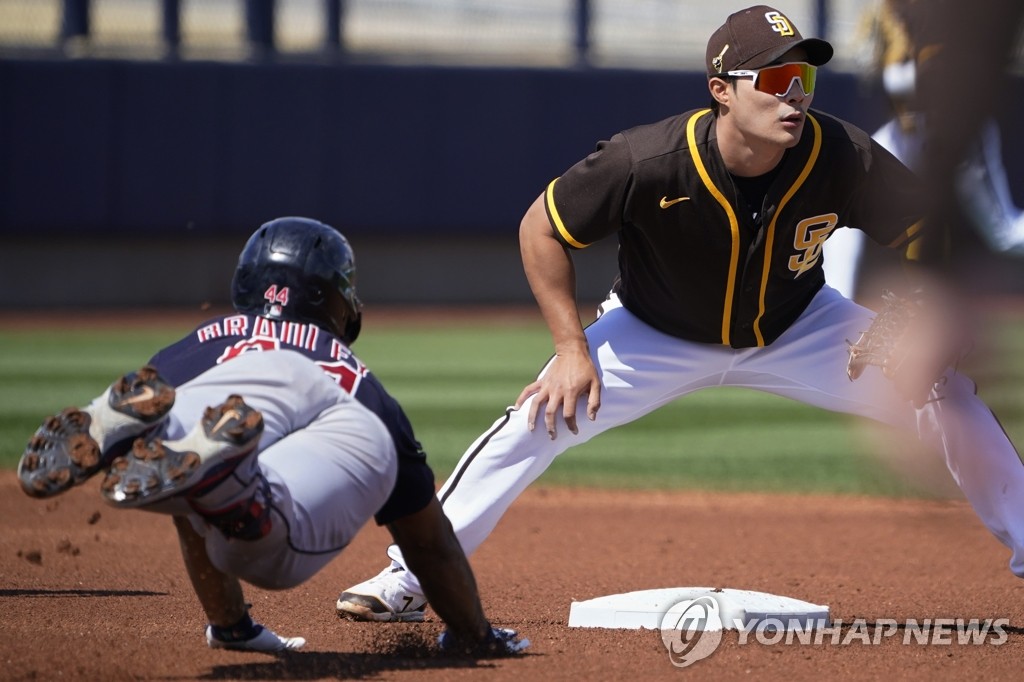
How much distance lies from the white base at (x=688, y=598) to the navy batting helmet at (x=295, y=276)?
1.22 metres

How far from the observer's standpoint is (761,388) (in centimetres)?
A: 393

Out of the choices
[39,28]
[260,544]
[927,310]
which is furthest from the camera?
[39,28]

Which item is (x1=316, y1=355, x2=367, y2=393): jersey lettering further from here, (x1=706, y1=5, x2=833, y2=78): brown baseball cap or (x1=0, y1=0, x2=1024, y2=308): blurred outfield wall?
(x1=0, y1=0, x2=1024, y2=308): blurred outfield wall

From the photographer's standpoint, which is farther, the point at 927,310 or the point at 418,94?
the point at 418,94

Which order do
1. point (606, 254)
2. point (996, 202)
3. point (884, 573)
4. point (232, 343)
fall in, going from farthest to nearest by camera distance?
point (606, 254) < point (996, 202) < point (884, 573) < point (232, 343)

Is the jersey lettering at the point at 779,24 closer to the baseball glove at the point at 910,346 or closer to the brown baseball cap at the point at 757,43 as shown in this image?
the brown baseball cap at the point at 757,43

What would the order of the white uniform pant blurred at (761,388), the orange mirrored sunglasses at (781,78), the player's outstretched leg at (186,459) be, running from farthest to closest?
the white uniform pant blurred at (761,388)
the orange mirrored sunglasses at (781,78)
the player's outstretched leg at (186,459)

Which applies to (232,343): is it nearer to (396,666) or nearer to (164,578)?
(396,666)

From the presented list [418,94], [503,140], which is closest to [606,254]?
[503,140]

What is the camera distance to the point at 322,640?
327cm

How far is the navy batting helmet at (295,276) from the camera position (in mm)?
2867

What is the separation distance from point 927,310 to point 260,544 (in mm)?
1966

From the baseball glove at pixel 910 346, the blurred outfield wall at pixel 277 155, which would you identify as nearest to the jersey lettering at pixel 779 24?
the baseball glove at pixel 910 346

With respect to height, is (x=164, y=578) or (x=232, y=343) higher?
(x=232, y=343)
